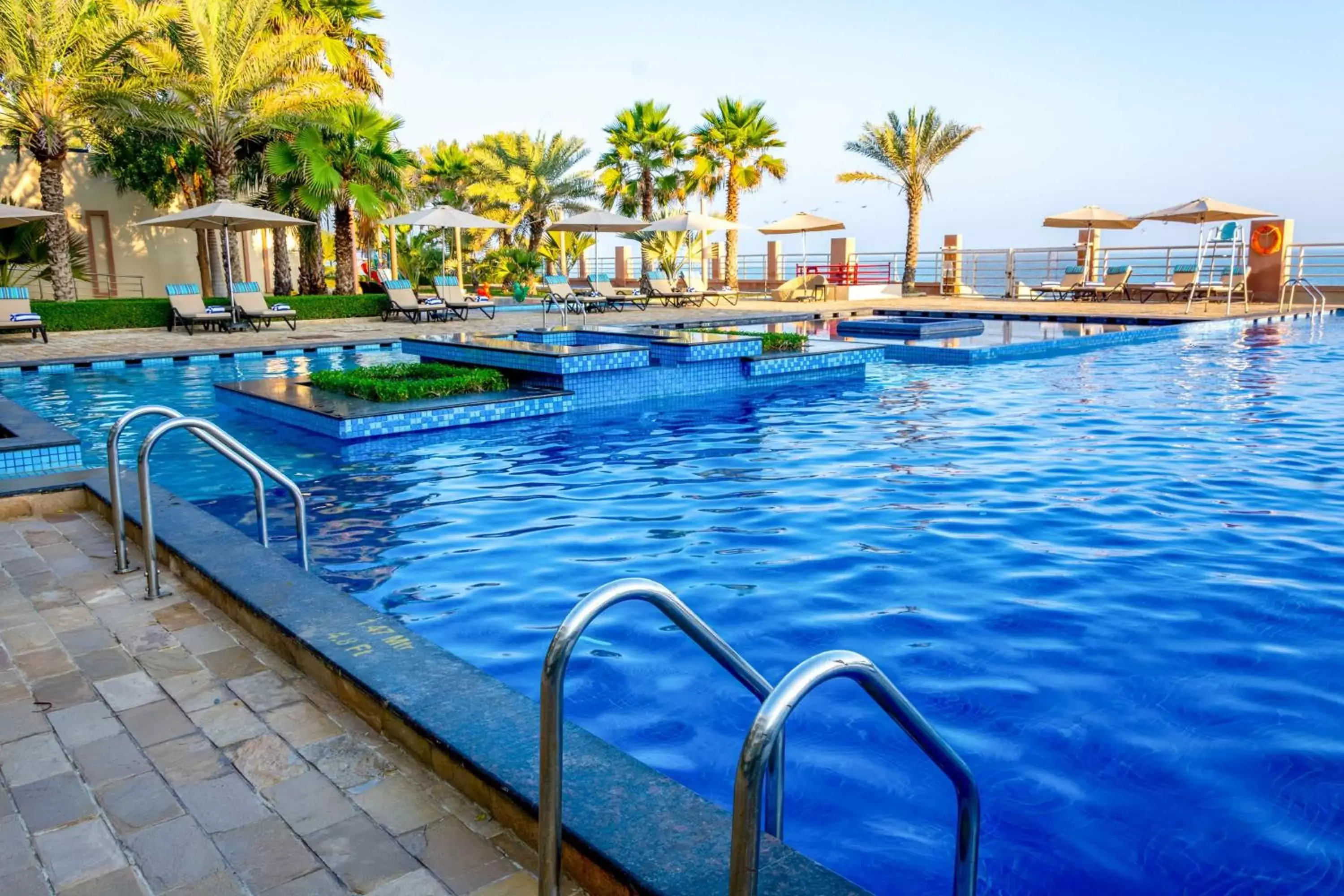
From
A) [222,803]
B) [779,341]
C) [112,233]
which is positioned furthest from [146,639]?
[112,233]

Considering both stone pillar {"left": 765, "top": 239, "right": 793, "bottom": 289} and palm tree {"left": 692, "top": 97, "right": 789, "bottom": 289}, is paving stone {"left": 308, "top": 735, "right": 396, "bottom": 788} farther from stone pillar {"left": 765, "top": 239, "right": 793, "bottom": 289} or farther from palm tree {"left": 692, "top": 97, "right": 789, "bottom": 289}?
stone pillar {"left": 765, "top": 239, "right": 793, "bottom": 289}

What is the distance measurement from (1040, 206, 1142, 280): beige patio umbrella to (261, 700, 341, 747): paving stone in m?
26.8

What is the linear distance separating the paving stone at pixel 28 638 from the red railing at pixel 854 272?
93.6 feet

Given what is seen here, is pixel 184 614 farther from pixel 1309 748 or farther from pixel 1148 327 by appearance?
pixel 1148 327

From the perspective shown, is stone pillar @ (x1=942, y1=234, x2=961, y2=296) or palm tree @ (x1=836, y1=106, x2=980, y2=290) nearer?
palm tree @ (x1=836, y1=106, x2=980, y2=290)

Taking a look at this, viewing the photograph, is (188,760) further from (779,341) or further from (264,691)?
(779,341)

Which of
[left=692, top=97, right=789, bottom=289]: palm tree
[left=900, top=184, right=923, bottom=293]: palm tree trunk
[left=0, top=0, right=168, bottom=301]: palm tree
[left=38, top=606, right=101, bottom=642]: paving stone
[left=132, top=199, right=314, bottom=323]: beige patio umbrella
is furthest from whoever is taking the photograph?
[left=692, top=97, right=789, bottom=289]: palm tree

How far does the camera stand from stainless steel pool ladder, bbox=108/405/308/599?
4.38 m

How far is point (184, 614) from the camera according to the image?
4258 mm

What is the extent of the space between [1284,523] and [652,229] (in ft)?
65.0

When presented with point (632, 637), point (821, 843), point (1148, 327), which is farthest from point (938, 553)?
point (1148, 327)

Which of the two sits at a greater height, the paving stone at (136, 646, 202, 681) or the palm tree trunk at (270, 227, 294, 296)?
the palm tree trunk at (270, 227, 294, 296)

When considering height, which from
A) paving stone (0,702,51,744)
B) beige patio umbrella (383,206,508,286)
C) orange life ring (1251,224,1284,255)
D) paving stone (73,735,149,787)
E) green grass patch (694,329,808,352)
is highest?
beige patio umbrella (383,206,508,286)

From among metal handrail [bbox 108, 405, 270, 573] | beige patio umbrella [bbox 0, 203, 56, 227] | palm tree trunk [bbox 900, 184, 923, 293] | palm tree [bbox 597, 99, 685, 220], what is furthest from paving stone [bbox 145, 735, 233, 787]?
palm tree [bbox 597, 99, 685, 220]
